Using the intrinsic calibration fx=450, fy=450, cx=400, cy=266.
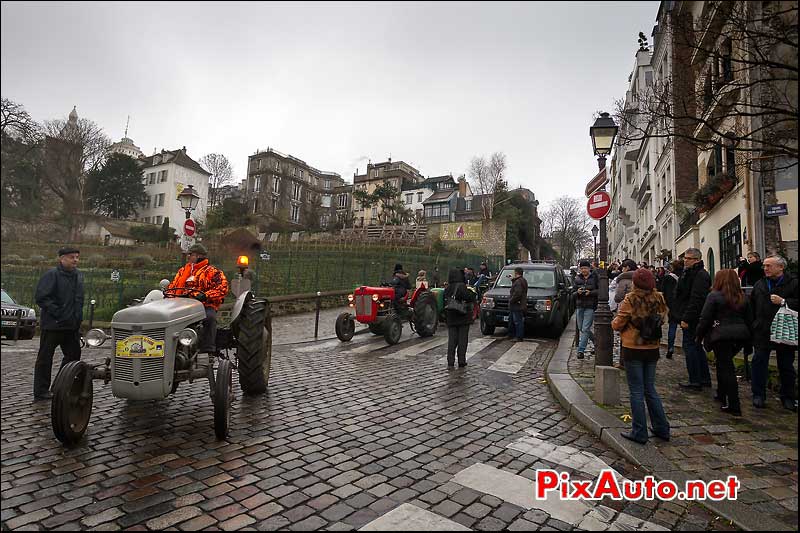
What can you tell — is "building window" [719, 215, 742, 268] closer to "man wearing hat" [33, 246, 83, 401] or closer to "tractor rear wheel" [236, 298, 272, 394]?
"tractor rear wheel" [236, 298, 272, 394]

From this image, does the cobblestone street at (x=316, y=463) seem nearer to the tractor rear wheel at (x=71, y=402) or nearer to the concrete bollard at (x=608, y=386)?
the tractor rear wheel at (x=71, y=402)

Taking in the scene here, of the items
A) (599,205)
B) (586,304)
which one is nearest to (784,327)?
(599,205)

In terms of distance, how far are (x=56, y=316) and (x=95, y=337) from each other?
178 centimetres

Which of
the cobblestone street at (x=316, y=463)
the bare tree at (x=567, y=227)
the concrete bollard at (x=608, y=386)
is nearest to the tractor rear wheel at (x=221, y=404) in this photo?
the cobblestone street at (x=316, y=463)

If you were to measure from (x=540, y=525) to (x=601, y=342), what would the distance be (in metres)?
3.90

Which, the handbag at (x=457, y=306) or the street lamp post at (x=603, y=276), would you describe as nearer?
Answer: the street lamp post at (x=603, y=276)

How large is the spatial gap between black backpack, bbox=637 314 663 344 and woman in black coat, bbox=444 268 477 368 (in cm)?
382

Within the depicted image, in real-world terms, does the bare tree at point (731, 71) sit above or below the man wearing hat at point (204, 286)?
above

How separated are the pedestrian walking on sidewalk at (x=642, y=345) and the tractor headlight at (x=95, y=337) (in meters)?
5.07

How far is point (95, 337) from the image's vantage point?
4.34m

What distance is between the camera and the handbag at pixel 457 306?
8125 mm

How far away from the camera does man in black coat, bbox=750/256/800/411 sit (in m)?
5.41

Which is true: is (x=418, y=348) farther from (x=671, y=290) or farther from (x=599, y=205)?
(x=671, y=290)

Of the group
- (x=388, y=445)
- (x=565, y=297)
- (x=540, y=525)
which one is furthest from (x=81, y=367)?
(x=565, y=297)
